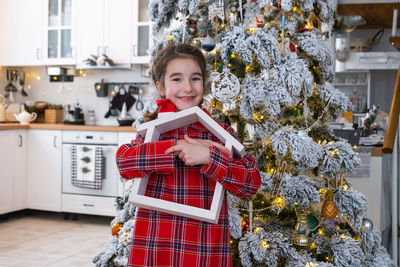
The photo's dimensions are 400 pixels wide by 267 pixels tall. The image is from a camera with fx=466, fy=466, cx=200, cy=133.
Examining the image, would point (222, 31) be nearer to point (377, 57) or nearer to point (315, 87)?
point (315, 87)

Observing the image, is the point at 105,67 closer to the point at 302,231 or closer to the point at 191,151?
the point at 302,231

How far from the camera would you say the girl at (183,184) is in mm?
1225

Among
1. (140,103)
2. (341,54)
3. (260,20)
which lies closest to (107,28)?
(140,103)

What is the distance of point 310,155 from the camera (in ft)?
5.75

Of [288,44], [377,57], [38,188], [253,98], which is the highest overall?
[377,57]

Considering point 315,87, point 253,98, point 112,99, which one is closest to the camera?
point 253,98

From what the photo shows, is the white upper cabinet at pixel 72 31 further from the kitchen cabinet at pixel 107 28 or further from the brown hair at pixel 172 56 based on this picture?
the brown hair at pixel 172 56

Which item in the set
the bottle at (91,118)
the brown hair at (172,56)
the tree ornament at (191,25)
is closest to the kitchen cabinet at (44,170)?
the bottle at (91,118)

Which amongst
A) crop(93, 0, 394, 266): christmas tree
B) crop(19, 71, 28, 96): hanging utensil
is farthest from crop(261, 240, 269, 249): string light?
crop(19, 71, 28, 96): hanging utensil

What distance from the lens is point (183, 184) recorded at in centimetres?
129

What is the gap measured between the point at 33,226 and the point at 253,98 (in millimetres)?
3129

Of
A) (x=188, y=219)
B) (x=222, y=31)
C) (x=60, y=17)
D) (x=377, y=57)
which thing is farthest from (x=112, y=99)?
(x=377, y=57)

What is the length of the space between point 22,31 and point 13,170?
4.85 feet

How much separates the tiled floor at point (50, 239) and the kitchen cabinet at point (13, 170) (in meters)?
0.18
